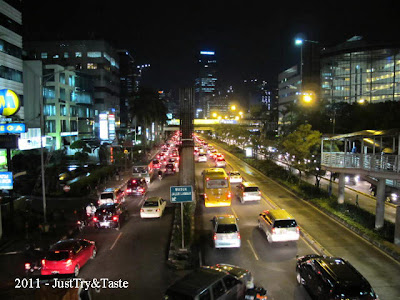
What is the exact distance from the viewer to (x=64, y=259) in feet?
43.5

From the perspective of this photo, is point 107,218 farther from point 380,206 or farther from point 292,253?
point 380,206

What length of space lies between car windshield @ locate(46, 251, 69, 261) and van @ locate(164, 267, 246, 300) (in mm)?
5858

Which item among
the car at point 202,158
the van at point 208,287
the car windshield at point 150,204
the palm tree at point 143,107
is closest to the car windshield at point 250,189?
the car windshield at point 150,204

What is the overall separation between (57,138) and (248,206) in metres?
43.2

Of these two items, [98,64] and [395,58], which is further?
[98,64]

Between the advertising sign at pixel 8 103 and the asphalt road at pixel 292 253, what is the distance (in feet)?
50.5

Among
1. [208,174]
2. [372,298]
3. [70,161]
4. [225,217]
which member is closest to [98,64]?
[70,161]

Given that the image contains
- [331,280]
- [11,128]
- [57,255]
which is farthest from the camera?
[11,128]

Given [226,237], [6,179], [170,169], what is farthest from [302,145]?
[6,179]

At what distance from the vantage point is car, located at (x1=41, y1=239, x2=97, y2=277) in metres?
13.2

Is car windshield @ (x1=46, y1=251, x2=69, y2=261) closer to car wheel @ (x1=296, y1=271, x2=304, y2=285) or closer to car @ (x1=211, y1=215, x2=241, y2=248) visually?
car @ (x1=211, y1=215, x2=241, y2=248)

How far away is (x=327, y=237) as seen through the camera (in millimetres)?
18234

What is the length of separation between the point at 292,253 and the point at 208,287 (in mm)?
7831

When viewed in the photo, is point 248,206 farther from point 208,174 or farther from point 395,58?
point 395,58
